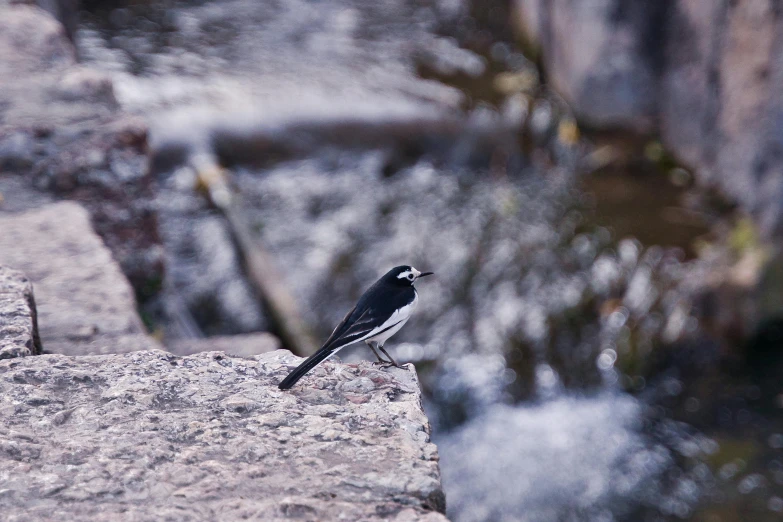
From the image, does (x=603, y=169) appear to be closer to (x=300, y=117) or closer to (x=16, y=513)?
(x=300, y=117)

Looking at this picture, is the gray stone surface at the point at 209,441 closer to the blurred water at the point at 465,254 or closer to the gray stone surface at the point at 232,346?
the gray stone surface at the point at 232,346

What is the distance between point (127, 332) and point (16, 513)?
1465 millimetres

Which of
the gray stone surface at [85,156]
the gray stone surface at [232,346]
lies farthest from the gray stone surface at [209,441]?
the gray stone surface at [85,156]

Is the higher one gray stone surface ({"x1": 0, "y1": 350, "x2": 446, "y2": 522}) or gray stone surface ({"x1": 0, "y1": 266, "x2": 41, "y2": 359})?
gray stone surface ({"x1": 0, "y1": 350, "x2": 446, "y2": 522})

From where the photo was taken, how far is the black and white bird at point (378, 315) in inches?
118

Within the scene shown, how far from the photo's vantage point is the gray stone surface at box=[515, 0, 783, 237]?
7199mm

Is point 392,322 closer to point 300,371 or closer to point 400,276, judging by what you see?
point 400,276

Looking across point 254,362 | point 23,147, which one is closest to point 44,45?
point 23,147

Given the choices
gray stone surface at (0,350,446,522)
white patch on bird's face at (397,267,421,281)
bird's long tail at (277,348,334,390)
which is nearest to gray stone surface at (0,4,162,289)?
gray stone surface at (0,350,446,522)

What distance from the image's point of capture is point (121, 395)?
8.86ft

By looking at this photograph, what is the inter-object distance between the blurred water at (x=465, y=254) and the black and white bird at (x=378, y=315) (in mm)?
2324

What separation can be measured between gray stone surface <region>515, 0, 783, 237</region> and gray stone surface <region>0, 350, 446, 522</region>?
231 inches

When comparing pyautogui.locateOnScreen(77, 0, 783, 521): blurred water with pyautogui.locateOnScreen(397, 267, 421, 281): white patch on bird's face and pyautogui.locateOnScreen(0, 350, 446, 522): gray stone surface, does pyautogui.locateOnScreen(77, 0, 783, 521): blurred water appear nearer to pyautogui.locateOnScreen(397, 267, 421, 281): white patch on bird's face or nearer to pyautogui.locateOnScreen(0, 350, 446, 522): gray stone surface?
pyautogui.locateOnScreen(397, 267, 421, 281): white patch on bird's face

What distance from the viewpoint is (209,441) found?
2.51 m
